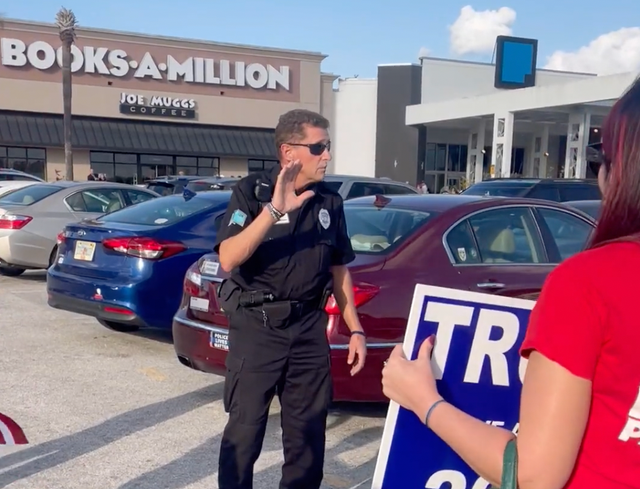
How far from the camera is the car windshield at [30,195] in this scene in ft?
35.4

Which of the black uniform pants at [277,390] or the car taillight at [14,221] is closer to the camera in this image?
the black uniform pants at [277,390]

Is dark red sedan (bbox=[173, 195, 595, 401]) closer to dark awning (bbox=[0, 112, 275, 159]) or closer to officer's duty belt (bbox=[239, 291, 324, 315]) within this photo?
officer's duty belt (bbox=[239, 291, 324, 315])

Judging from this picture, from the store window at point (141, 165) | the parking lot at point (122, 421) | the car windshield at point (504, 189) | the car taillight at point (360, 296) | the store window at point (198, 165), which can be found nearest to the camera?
the parking lot at point (122, 421)

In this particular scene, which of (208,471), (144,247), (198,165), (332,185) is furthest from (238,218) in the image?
(198,165)

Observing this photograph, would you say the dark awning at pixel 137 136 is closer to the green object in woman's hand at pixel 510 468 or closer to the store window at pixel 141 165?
the store window at pixel 141 165

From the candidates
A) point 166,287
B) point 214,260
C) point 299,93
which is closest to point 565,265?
point 214,260

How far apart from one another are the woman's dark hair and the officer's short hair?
189 cm

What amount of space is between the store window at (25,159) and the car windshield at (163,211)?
26809 millimetres

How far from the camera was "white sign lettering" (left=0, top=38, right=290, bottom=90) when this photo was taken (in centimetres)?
3181

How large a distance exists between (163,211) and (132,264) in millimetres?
886

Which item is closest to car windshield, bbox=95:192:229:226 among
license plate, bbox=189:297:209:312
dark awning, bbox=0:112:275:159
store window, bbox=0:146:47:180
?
license plate, bbox=189:297:209:312

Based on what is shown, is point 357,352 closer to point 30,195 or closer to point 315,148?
point 315,148

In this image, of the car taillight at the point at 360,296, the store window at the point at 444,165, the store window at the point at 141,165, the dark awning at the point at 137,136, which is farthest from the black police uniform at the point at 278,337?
the store window at the point at 444,165

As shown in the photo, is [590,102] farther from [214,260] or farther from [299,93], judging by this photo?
[214,260]
